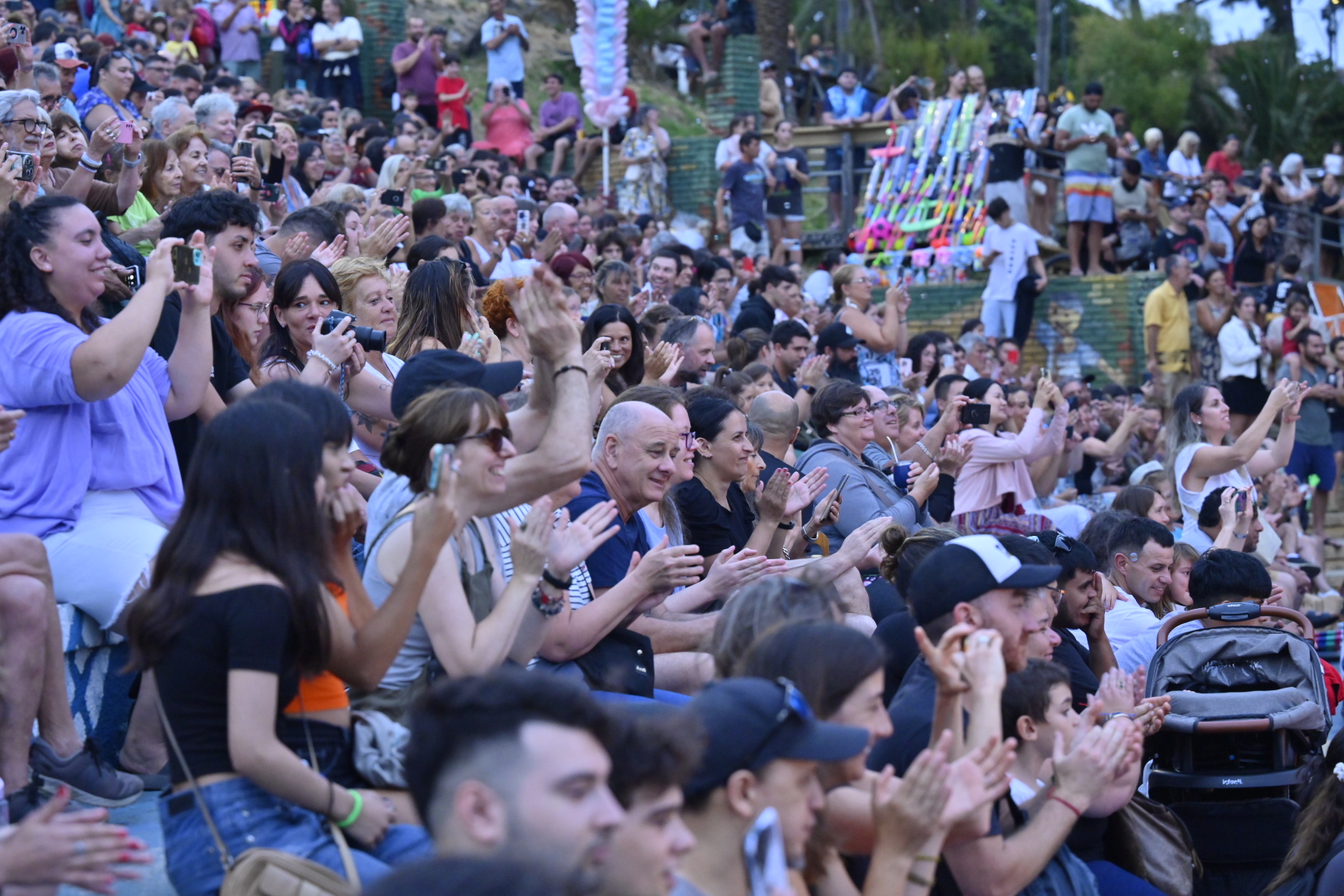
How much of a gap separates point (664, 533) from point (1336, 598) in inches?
268

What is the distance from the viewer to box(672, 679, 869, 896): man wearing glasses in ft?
8.65

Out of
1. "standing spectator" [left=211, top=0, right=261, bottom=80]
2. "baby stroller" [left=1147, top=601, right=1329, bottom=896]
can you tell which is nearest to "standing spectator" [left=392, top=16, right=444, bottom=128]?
"standing spectator" [left=211, top=0, right=261, bottom=80]

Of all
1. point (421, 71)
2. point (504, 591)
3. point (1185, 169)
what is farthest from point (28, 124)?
point (1185, 169)

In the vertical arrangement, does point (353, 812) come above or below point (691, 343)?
below

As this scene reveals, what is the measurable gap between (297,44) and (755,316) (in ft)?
32.8

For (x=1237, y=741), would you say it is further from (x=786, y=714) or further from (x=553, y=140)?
(x=553, y=140)

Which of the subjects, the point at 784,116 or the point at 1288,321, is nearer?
the point at 1288,321

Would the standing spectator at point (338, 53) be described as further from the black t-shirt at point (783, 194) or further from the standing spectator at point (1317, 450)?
the standing spectator at point (1317, 450)

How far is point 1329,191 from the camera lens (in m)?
17.9

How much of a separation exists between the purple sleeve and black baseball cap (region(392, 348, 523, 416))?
→ 2.89 ft

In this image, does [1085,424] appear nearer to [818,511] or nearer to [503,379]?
[818,511]

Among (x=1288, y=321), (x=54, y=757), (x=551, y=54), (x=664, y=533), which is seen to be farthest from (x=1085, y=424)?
A: (x=551, y=54)

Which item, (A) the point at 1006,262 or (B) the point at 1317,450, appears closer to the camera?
A: (B) the point at 1317,450

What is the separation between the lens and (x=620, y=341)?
→ 6.62 metres
